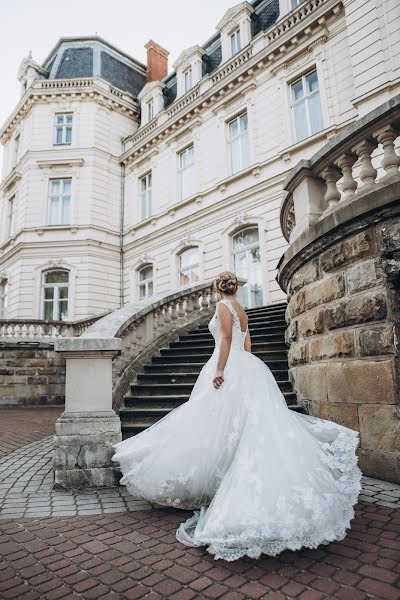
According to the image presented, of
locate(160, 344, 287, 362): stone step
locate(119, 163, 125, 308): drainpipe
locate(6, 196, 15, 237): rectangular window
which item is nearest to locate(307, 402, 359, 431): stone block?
locate(160, 344, 287, 362): stone step

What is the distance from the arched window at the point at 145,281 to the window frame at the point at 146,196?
245 centimetres

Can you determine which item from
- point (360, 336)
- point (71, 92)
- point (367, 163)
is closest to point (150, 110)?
point (71, 92)

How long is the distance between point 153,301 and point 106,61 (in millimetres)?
18178

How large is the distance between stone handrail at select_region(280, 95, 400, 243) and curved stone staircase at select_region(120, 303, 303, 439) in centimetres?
219

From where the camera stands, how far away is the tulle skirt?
2.20 metres

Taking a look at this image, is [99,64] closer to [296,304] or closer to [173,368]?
[173,368]

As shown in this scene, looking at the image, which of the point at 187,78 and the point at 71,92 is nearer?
the point at 187,78

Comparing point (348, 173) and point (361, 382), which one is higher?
point (348, 173)

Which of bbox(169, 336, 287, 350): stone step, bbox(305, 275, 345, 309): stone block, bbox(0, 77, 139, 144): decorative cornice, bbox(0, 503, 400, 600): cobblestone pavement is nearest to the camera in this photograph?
bbox(0, 503, 400, 600): cobblestone pavement

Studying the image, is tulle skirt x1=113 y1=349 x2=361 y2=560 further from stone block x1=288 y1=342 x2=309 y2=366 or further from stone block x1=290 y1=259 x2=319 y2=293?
stone block x1=290 y1=259 x2=319 y2=293

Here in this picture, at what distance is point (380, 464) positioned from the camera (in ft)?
11.1

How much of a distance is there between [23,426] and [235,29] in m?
15.7

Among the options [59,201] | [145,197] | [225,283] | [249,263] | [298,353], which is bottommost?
[298,353]

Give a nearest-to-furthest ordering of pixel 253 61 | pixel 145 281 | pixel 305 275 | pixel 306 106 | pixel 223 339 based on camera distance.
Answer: pixel 223 339
pixel 305 275
pixel 306 106
pixel 253 61
pixel 145 281
